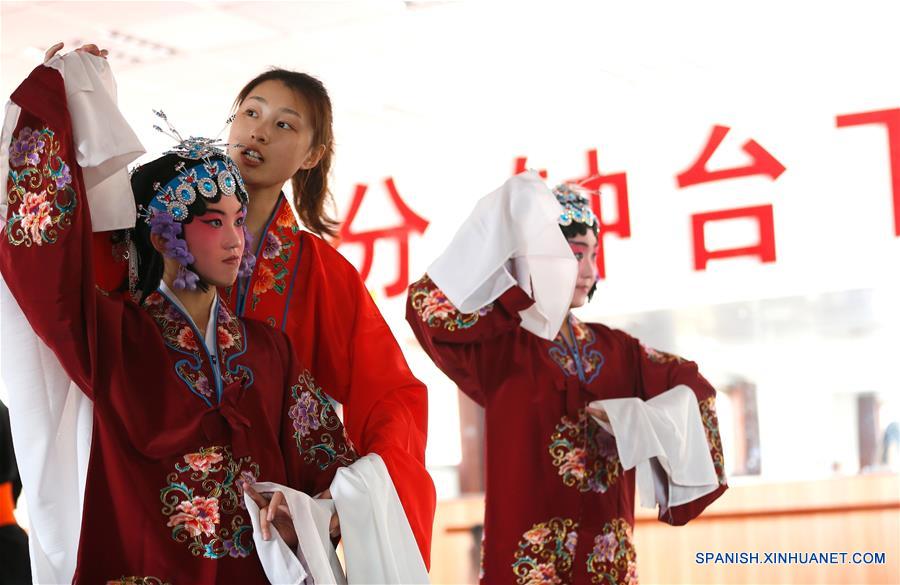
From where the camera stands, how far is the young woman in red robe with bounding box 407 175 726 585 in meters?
2.67

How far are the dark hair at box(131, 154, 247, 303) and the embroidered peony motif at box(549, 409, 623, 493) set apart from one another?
1.08m

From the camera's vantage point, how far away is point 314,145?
249cm

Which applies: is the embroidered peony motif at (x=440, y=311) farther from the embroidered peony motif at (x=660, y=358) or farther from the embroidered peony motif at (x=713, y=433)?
the embroidered peony motif at (x=713, y=433)

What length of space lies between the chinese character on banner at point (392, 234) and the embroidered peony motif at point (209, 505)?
3.38 meters

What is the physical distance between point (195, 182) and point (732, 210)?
10.6ft

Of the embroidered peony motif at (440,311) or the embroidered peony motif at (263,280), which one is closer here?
the embroidered peony motif at (263,280)

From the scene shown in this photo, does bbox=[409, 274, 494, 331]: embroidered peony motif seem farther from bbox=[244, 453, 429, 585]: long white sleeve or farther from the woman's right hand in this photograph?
the woman's right hand

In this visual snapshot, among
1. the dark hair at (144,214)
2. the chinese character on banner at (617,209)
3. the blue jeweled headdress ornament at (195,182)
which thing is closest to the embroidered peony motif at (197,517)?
the dark hair at (144,214)

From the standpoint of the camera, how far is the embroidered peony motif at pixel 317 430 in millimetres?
2006

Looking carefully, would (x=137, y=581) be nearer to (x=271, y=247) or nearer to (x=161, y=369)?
(x=161, y=369)

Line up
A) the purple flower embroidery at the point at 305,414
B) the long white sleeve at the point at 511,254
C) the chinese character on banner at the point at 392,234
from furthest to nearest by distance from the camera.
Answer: the chinese character on banner at the point at 392,234, the long white sleeve at the point at 511,254, the purple flower embroidery at the point at 305,414

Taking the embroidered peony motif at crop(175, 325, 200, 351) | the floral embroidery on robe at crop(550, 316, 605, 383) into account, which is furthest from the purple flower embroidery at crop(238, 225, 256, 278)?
the floral embroidery on robe at crop(550, 316, 605, 383)

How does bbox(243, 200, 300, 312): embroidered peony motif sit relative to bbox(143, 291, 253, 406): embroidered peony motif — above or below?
above

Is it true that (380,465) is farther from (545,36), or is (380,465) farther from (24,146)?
(545,36)
